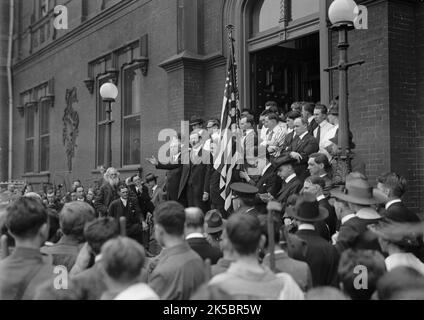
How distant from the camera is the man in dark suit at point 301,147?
22.9 ft

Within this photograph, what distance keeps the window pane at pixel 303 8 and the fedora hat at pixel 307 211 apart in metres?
6.43

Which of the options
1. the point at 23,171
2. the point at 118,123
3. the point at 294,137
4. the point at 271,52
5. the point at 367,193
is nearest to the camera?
the point at 367,193

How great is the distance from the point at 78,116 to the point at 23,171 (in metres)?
6.14

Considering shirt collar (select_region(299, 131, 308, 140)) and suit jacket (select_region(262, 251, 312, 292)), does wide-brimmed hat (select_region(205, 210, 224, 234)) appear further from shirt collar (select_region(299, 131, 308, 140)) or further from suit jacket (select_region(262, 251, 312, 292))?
shirt collar (select_region(299, 131, 308, 140))

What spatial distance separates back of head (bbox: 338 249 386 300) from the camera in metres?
3.17

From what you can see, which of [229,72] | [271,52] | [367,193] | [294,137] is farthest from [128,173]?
[367,193]

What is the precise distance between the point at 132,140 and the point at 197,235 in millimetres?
10483

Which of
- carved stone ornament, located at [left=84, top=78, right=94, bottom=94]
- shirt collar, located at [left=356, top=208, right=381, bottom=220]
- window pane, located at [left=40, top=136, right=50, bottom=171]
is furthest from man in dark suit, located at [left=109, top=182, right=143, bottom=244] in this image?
window pane, located at [left=40, top=136, right=50, bottom=171]

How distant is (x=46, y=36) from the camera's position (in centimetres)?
2019

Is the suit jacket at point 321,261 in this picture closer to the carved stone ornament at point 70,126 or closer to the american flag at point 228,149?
the american flag at point 228,149

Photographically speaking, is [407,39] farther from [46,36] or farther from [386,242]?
[46,36]

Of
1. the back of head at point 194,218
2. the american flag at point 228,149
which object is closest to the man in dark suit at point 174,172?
the american flag at point 228,149

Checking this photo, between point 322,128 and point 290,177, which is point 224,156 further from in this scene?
point 290,177

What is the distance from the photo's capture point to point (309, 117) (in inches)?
323
